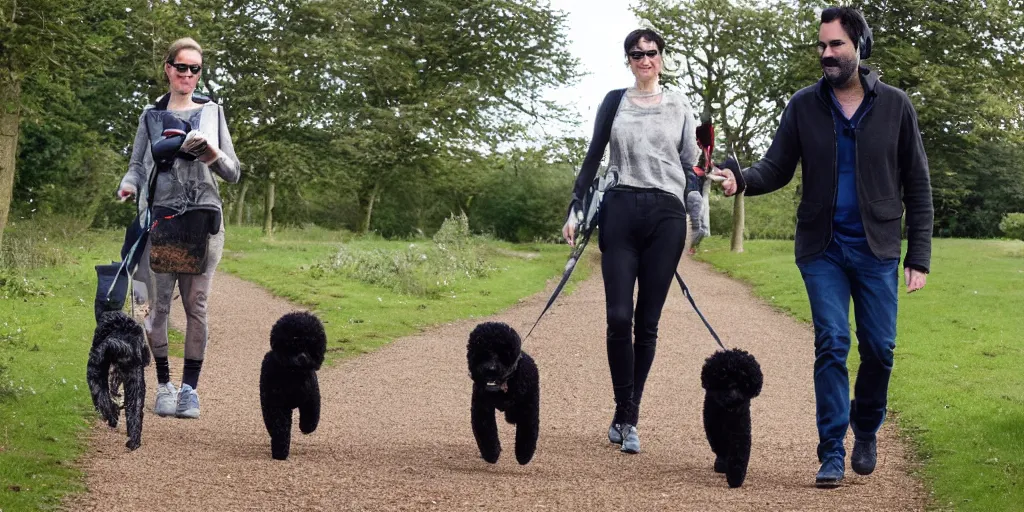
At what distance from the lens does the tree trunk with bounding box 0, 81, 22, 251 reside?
17891 mm

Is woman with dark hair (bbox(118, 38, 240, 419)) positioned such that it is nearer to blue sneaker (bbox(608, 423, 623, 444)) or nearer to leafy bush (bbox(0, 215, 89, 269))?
blue sneaker (bbox(608, 423, 623, 444))

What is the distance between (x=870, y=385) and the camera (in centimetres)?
608

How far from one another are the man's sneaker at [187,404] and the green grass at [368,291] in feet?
15.6

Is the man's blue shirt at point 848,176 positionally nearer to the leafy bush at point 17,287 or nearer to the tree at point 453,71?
the leafy bush at point 17,287

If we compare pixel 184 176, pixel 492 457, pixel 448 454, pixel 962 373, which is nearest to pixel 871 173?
pixel 492 457

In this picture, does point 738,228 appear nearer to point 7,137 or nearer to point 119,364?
point 7,137

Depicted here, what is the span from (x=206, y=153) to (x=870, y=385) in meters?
4.12

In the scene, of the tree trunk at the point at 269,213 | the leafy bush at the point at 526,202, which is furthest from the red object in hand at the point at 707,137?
the leafy bush at the point at 526,202

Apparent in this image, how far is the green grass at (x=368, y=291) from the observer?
15.2 meters

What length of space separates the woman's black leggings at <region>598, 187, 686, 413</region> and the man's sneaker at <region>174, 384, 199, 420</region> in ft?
9.44

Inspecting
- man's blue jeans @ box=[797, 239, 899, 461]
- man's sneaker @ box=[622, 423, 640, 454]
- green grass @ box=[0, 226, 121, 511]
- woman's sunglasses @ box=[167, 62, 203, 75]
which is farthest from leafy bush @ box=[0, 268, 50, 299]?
man's blue jeans @ box=[797, 239, 899, 461]

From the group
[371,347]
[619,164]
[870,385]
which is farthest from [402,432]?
[371,347]

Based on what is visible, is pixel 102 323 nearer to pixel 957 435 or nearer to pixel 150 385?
pixel 150 385

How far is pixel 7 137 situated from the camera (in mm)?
18297
